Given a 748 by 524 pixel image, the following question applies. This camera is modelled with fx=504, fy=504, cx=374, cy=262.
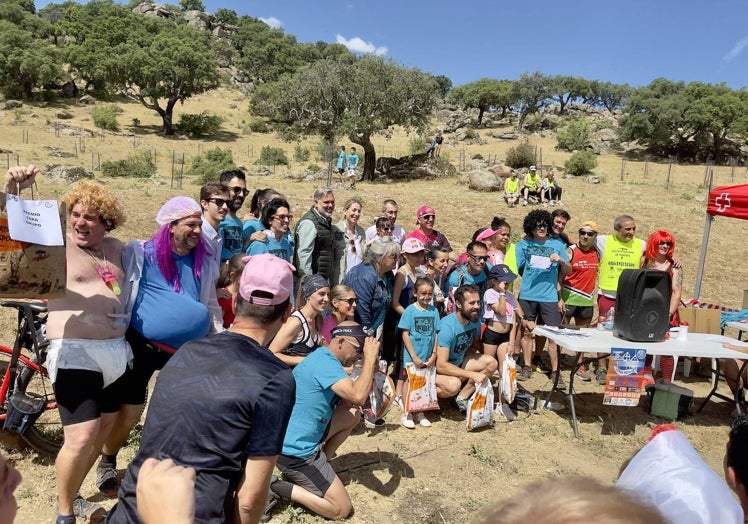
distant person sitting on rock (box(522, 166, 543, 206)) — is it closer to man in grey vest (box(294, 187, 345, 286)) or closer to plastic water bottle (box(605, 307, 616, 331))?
plastic water bottle (box(605, 307, 616, 331))

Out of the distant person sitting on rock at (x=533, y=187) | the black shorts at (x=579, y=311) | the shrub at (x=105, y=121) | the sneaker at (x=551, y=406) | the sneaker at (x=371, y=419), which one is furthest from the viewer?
the shrub at (x=105, y=121)

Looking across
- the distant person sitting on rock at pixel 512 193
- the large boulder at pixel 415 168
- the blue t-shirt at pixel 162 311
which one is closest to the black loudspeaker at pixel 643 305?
the blue t-shirt at pixel 162 311

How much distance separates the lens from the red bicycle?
3.20 m

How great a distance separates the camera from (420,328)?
446cm

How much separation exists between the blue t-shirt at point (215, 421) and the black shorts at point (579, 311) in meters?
5.01

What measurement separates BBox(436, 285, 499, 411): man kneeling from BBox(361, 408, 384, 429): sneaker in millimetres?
692

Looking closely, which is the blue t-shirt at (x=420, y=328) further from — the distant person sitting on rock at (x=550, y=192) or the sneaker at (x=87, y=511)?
the distant person sitting on rock at (x=550, y=192)

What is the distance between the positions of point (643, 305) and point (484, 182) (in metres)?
13.4

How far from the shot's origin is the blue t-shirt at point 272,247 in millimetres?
Answer: 4236

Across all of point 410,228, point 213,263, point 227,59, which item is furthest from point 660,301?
point 227,59

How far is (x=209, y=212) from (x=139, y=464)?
232 centimetres

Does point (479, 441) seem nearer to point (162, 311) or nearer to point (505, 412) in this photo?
point (505, 412)

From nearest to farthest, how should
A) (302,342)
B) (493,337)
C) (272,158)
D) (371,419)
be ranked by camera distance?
(302,342) < (371,419) < (493,337) < (272,158)

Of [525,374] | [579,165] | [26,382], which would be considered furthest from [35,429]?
[579,165]
